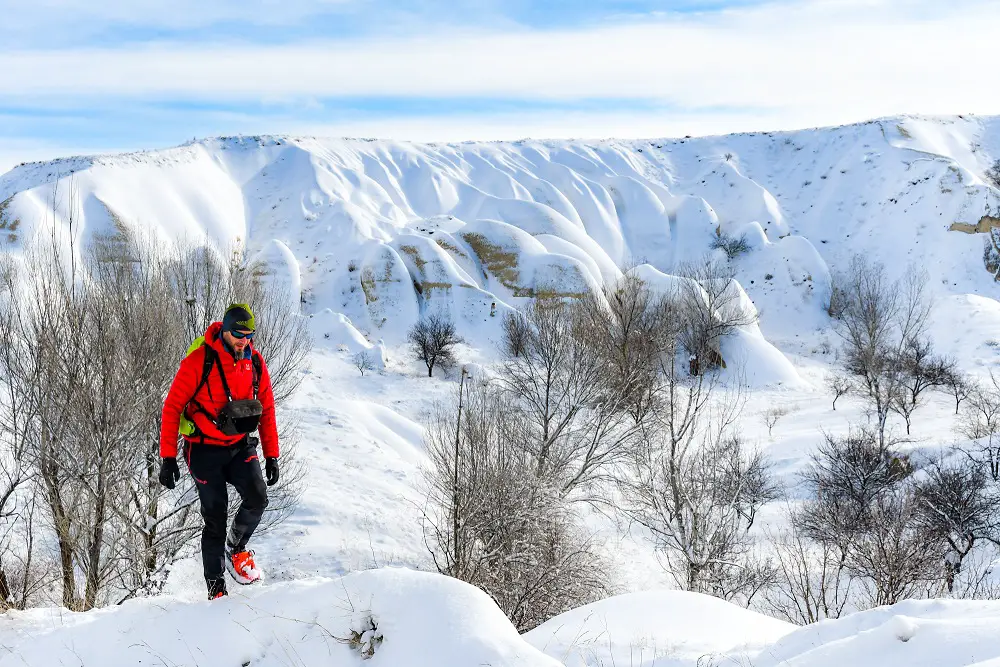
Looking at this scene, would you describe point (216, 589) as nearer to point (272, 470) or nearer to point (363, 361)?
point (272, 470)

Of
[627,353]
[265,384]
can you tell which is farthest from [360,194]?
[265,384]

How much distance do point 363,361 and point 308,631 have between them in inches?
1241

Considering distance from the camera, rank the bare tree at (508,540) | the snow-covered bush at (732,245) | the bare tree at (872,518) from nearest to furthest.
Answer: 1. the bare tree at (508,540)
2. the bare tree at (872,518)
3. the snow-covered bush at (732,245)

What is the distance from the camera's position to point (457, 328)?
1629 inches

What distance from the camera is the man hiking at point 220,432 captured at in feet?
15.0

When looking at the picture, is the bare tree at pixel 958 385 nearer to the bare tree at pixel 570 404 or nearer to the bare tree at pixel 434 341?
the bare tree at pixel 570 404

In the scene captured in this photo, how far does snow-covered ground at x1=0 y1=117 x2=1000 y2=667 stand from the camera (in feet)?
13.8

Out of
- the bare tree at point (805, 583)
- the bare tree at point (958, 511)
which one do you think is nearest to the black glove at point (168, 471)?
the bare tree at point (805, 583)

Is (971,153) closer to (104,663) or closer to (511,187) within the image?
(511,187)

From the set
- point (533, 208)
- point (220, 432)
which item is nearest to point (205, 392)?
point (220, 432)

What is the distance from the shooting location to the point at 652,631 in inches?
199

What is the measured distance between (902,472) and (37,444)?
26.2 meters

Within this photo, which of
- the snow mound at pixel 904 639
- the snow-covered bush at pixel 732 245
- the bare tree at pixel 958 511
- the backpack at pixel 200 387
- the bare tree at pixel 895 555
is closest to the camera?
the snow mound at pixel 904 639

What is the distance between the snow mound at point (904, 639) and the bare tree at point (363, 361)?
30.9 metres
